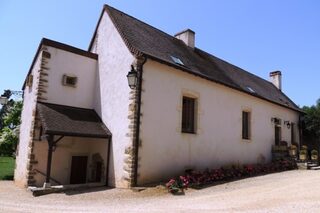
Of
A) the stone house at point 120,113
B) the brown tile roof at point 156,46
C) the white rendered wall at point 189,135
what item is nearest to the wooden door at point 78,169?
the stone house at point 120,113

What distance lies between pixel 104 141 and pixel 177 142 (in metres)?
2.59

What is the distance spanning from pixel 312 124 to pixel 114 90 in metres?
14.8

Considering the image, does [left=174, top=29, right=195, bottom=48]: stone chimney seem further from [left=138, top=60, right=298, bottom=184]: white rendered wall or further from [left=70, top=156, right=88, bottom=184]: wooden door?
[left=70, top=156, right=88, bottom=184]: wooden door

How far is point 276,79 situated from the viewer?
23.7m

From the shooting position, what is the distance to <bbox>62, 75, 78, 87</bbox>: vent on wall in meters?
11.0

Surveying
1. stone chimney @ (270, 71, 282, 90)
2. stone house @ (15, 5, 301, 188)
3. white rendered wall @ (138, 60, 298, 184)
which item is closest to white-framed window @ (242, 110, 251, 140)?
white rendered wall @ (138, 60, 298, 184)

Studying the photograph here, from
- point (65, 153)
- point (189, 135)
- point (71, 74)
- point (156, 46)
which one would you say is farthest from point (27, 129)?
point (189, 135)

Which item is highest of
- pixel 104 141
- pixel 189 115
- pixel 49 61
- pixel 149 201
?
pixel 49 61

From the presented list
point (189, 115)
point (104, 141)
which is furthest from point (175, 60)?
point (104, 141)

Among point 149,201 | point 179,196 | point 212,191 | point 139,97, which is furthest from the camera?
point 139,97

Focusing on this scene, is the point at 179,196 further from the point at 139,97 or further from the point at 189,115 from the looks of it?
the point at 189,115

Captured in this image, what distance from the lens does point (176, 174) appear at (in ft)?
34.3

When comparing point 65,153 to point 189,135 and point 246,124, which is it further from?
point 246,124

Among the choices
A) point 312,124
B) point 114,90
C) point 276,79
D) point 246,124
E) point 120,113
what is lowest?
point 120,113
